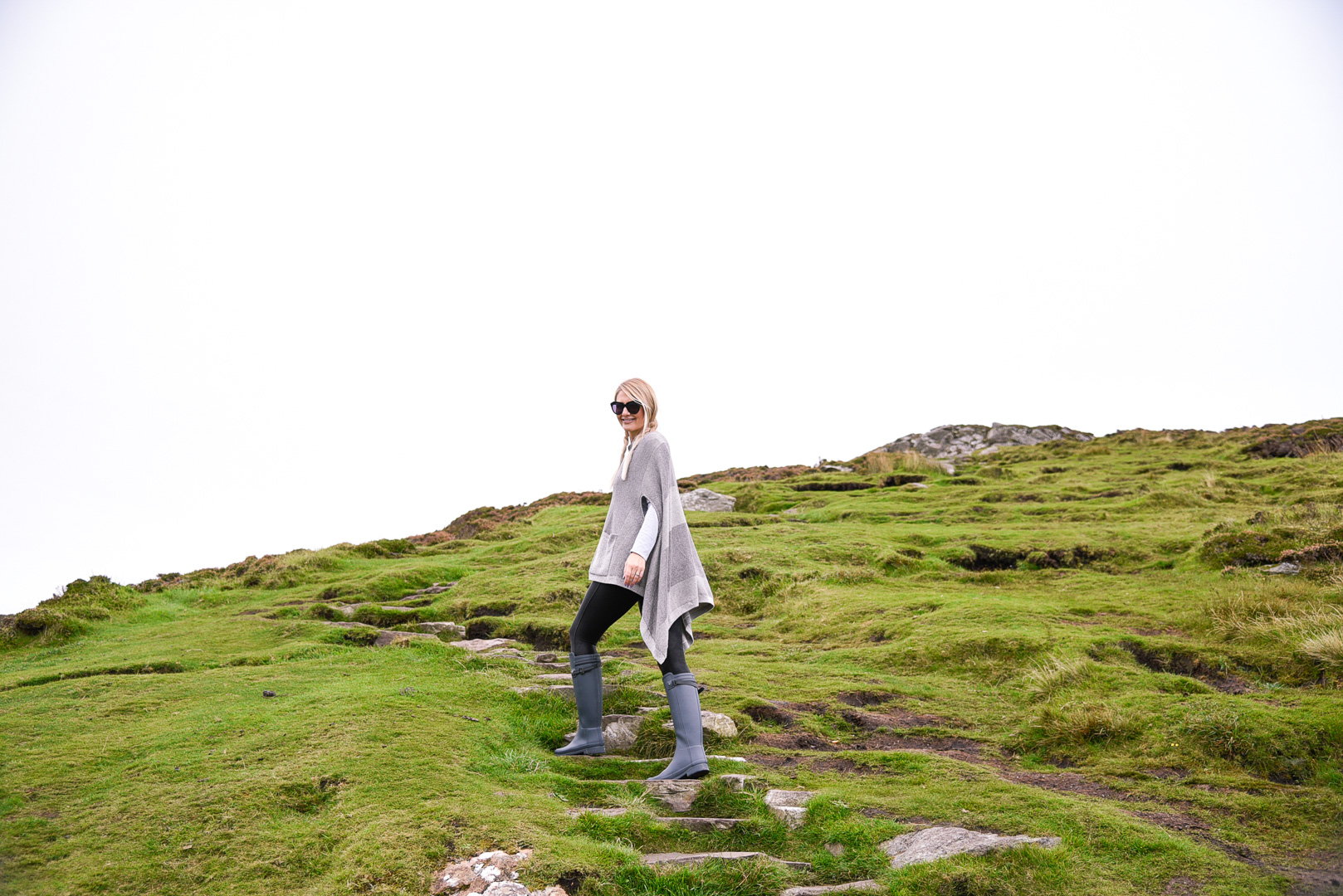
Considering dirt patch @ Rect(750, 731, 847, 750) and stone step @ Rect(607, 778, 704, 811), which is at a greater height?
stone step @ Rect(607, 778, 704, 811)

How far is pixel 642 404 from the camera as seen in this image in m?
7.39

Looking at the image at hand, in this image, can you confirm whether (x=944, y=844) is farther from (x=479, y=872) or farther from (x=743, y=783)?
(x=479, y=872)

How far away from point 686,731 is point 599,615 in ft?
4.34

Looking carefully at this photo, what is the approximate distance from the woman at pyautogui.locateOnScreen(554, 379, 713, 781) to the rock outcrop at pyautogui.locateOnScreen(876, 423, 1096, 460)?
162 feet

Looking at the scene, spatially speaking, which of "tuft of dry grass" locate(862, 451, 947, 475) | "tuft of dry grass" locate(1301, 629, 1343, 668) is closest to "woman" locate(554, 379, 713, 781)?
"tuft of dry grass" locate(1301, 629, 1343, 668)

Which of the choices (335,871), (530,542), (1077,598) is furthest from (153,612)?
(1077,598)

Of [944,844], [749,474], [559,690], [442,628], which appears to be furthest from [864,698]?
[749,474]

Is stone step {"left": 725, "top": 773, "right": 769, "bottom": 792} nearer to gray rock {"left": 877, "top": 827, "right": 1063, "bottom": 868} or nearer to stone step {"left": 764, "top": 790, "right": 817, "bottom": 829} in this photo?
stone step {"left": 764, "top": 790, "right": 817, "bottom": 829}

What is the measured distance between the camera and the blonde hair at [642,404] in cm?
739

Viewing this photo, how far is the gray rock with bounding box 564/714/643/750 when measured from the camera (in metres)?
7.82

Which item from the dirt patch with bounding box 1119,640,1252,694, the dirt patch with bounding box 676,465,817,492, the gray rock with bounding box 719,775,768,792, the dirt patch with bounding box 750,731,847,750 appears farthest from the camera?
the dirt patch with bounding box 676,465,817,492

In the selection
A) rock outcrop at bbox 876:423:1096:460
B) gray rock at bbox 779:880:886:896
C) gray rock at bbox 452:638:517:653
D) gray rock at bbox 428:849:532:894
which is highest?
rock outcrop at bbox 876:423:1096:460

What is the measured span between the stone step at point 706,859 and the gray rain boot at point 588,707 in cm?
227

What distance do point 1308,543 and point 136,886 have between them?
16283 mm
